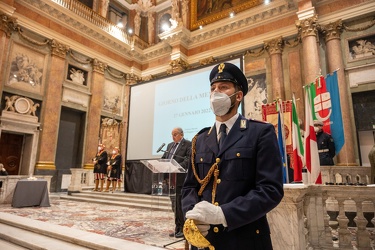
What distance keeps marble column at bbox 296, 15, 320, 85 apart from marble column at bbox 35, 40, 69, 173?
1082cm

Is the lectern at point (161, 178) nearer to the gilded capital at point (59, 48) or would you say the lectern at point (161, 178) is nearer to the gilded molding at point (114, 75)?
the gilded capital at point (59, 48)

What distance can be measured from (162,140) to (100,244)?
5.23 m

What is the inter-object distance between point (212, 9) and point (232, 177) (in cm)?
1467

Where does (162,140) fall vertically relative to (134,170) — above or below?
above

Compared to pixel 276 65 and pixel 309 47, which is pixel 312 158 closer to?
pixel 309 47

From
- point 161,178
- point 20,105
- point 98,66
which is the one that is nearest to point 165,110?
point 161,178

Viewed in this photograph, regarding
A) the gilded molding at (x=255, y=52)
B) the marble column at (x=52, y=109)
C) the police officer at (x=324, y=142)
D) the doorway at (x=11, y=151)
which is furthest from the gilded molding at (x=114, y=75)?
the police officer at (x=324, y=142)

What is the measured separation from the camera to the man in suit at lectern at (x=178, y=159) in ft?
13.2

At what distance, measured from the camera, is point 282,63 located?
37.3 feet

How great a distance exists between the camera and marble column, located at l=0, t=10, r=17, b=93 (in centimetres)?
987

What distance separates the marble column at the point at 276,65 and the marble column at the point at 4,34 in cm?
1112

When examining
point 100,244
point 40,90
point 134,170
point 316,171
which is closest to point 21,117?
point 40,90

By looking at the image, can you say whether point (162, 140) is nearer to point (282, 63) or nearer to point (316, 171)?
point (316, 171)

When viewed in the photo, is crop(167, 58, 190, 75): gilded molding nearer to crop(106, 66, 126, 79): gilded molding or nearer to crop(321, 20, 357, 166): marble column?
crop(106, 66, 126, 79): gilded molding
